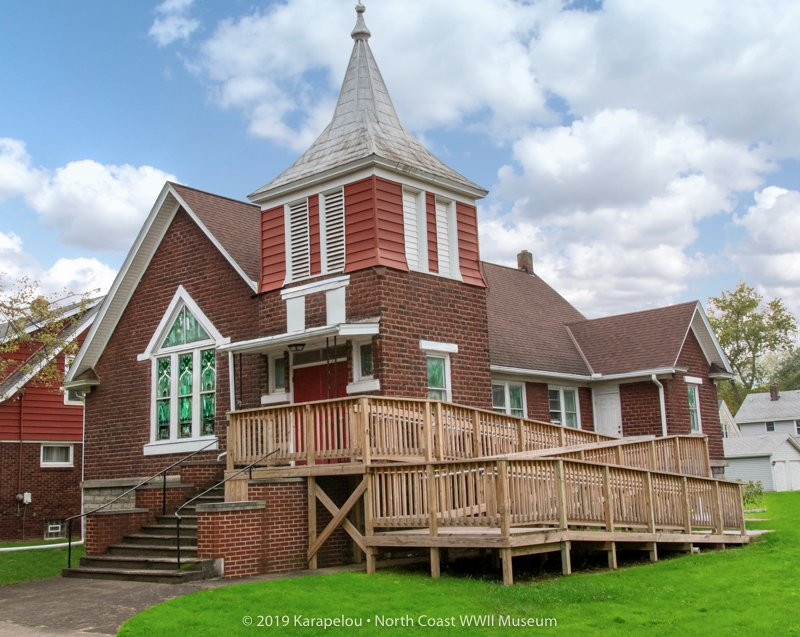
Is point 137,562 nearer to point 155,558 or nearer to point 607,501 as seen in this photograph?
point 155,558

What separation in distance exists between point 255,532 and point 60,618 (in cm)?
337

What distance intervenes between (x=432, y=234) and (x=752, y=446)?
37.3 m

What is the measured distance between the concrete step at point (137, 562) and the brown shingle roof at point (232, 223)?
6242 mm

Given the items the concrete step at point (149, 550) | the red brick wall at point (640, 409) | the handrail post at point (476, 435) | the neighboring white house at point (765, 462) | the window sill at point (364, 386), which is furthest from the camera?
the neighboring white house at point (765, 462)

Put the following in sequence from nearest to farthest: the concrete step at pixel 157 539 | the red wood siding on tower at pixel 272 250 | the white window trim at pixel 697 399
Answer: the concrete step at pixel 157 539 → the red wood siding on tower at pixel 272 250 → the white window trim at pixel 697 399

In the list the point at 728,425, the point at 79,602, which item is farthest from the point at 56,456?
the point at 728,425

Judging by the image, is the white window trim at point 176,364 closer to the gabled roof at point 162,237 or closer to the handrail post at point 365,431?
the gabled roof at point 162,237

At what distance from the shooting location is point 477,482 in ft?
40.1

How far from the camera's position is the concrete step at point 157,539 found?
598 inches

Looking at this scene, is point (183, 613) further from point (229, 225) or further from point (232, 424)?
point (229, 225)

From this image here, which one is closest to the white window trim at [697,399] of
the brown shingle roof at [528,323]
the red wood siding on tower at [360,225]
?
the brown shingle roof at [528,323]

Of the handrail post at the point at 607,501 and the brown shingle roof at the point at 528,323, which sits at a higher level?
the brown shingle roof at the point at 528,323

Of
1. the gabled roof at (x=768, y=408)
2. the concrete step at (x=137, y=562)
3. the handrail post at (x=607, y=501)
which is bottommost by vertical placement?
Result: the concrete step at (x=137, y=562)

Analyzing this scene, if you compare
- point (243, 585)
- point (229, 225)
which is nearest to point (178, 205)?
point (229, 225)
